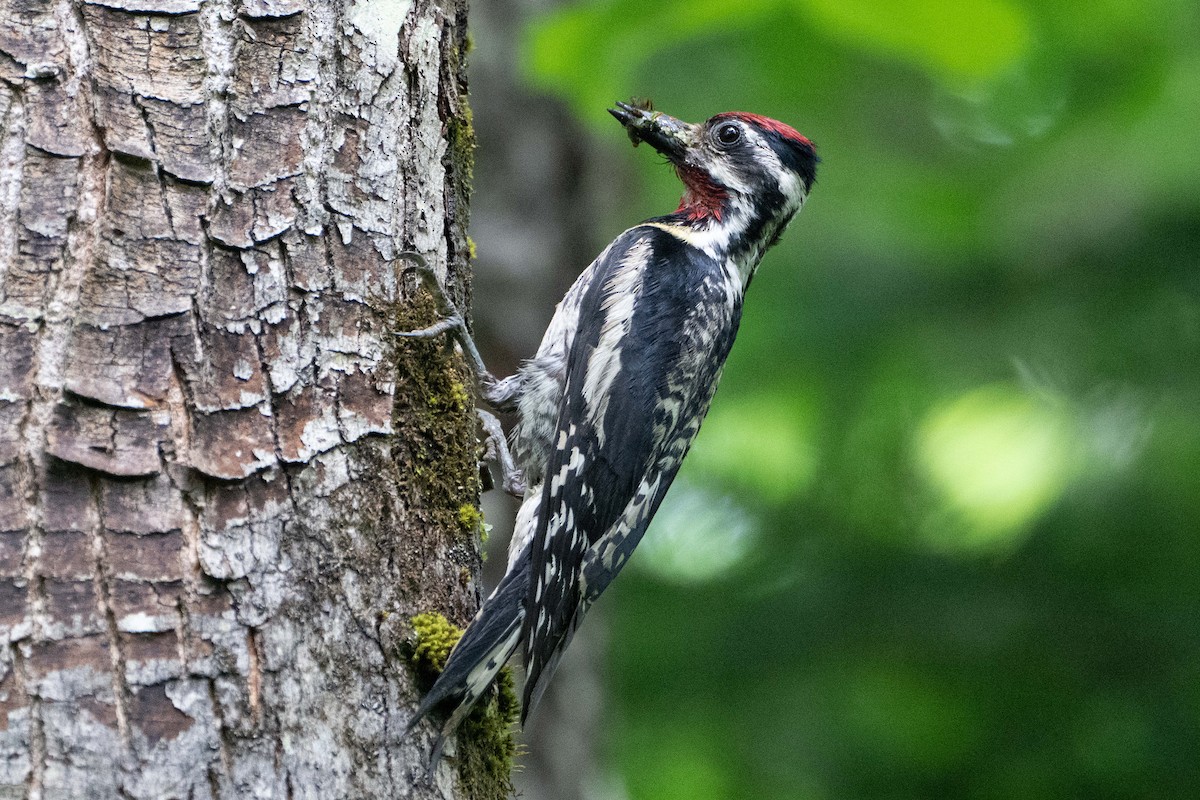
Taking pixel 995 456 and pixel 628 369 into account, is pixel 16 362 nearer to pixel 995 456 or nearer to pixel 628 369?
pixel 628 369

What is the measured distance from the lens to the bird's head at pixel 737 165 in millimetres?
4078

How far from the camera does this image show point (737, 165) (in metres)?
4.11

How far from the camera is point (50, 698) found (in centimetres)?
194

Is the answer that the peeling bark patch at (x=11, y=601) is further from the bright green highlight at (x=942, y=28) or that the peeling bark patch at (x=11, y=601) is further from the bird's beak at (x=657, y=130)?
the bright green highlight at (x=942, y=28)

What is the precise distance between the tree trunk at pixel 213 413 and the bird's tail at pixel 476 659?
0.05 metres

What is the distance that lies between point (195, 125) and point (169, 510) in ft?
2.67

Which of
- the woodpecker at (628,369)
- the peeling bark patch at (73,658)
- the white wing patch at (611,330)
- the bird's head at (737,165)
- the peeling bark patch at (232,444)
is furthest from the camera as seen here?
the bird's head at (737,165)

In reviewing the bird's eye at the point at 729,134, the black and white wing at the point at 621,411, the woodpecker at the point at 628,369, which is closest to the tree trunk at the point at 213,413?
the woodpecker at the point at 628,369

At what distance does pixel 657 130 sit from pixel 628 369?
1077mm

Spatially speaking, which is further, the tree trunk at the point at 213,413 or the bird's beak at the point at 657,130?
the bird's beak at the point at 657,130

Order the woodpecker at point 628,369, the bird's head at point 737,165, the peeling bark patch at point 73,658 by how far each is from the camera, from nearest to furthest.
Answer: the peeling bark patch at point 73,658, the woodpecker at point 628,369, the bird's head at point 737,165

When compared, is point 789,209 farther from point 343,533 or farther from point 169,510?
point 169,510

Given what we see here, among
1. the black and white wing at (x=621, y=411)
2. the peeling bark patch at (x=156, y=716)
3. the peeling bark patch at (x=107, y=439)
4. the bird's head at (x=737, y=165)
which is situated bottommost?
the peeling bark patch at (x=156, y=716)

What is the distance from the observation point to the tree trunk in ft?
6.60
